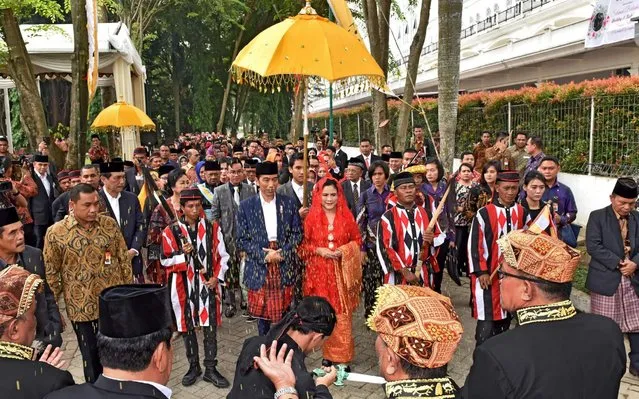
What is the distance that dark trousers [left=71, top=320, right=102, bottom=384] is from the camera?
450cm

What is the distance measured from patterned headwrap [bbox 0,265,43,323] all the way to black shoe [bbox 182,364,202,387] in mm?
2660

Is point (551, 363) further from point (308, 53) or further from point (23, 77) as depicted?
point (23, 77)

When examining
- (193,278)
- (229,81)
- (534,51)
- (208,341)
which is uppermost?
(229,81)

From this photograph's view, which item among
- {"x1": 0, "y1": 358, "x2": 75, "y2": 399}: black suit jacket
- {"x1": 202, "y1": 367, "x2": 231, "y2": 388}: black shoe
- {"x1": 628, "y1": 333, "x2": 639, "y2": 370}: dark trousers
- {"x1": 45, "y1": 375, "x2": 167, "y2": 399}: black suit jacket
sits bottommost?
{"x1": 202, "y1": 367, "x2": 231, "y2": 388}: black shoe

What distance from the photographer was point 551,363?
7.34 feet

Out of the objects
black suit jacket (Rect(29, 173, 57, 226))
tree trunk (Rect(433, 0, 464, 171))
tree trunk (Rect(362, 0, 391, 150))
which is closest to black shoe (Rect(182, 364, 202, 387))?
black suit jacket (Rect(29, 173, 57, 226))

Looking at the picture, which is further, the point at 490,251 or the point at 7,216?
the point at 490,251

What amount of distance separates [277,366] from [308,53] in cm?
321

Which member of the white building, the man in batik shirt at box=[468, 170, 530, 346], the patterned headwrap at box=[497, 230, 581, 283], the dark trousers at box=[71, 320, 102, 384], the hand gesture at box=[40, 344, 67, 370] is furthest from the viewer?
the white building

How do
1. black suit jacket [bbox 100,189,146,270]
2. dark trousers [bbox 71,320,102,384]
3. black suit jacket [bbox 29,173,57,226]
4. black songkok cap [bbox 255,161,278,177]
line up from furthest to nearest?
1. black suit jacket [bbox 29,173,57,226]
2. black suit jacket [bbox 100,189,146,270]
3. black songkok cap [bbox 255,161,278,177]
4. dark trousers [bbox 71,320,102,384]

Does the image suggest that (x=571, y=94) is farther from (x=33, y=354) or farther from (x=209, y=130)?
(x=209, y=130)

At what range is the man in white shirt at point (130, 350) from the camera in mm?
2053

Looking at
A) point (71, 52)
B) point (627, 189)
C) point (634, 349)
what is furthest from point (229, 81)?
point (634, 349)

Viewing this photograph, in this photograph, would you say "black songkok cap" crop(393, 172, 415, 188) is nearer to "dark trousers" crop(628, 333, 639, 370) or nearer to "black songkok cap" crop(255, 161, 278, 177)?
"black songkok cap" crop(255, 161, 278, 177)
